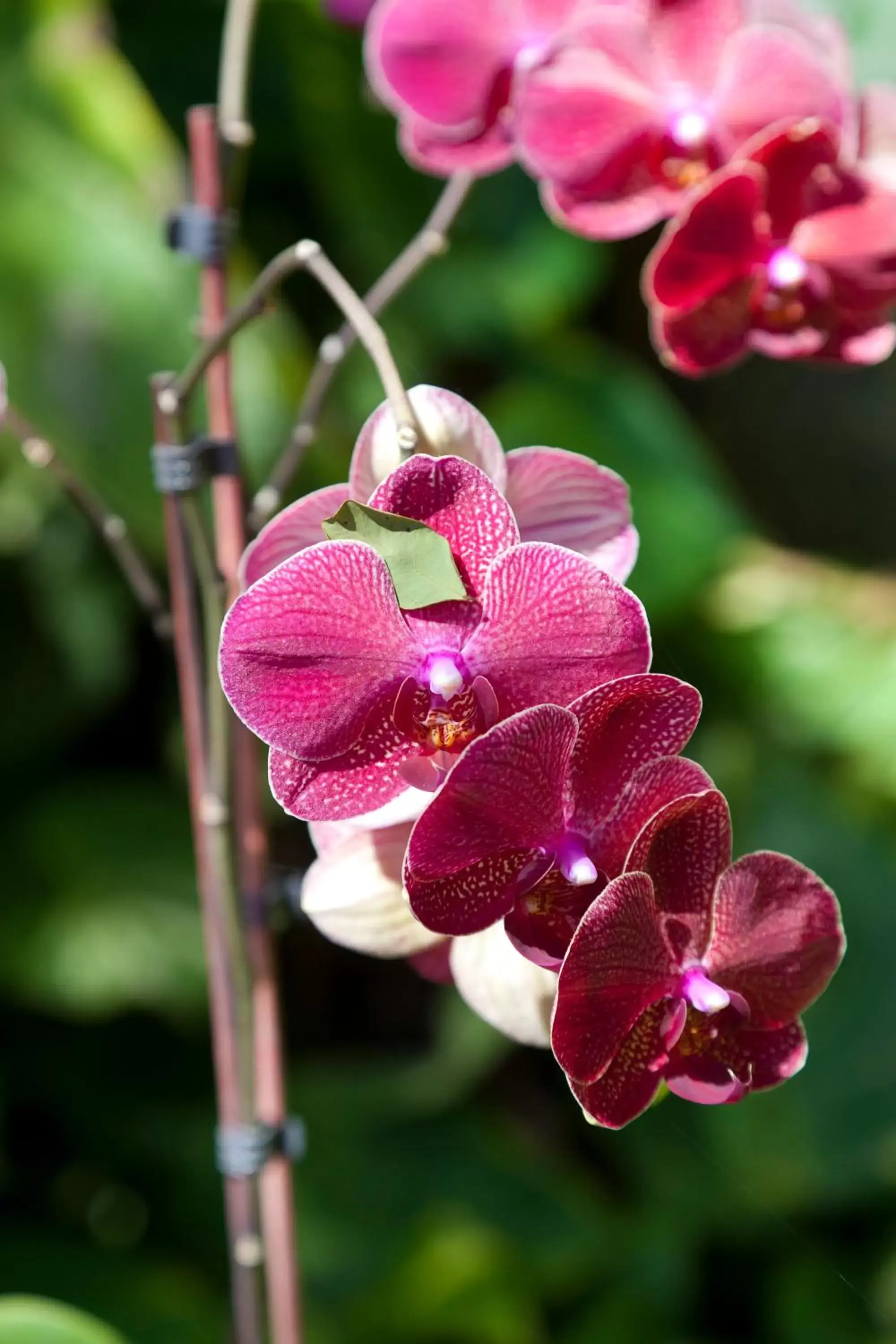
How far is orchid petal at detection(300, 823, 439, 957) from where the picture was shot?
328 mm

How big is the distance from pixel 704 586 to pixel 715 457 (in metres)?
0.30

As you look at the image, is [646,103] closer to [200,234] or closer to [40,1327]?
[200,234]

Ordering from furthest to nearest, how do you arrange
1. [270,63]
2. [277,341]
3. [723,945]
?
1. [270,63]
2. [277,341]
3. [723,945]

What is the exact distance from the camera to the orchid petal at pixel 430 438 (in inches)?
12.3

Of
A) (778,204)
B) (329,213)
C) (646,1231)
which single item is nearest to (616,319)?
(329,213)

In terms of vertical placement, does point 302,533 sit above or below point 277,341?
above

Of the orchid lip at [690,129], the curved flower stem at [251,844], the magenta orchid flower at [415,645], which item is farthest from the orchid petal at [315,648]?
the orchid lip at [690,129]

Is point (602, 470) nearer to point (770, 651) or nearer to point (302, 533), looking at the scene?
point (302, 533)

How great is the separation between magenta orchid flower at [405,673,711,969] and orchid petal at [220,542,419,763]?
0.13ft

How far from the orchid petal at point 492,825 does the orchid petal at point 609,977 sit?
0.08ft

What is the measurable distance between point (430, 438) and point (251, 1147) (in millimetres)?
235

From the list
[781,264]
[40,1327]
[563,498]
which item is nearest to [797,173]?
[781,264]

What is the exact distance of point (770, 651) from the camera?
3.62 ft

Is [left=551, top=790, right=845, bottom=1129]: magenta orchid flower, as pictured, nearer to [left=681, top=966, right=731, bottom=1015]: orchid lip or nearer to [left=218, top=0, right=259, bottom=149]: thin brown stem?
[left=681, top=966, right=731, bottom=1015]: orchid lip
